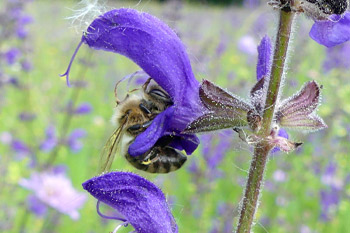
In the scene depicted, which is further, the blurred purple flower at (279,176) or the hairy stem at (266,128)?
the blurred purple flower at (279,176)

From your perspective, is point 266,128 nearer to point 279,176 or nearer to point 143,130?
point 143,130

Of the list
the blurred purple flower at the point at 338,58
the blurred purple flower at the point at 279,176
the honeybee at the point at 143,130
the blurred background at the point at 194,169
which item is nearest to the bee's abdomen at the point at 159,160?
the honeybee at the point at 143,130

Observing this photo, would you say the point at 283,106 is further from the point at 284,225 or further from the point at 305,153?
the point at 305,153

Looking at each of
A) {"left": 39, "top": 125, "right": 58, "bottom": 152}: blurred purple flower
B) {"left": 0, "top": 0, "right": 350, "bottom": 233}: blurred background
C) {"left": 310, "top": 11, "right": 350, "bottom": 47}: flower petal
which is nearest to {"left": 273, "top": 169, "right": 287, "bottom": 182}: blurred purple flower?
{"left": 0, "top": 0, "right": 350, "bottom": 233}: blurred background

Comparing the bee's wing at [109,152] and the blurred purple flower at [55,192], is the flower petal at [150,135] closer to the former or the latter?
the bee's wing at [109,152]

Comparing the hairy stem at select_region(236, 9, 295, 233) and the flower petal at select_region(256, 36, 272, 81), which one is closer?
the hairy stem at select_region(236, 9, 295, 233)

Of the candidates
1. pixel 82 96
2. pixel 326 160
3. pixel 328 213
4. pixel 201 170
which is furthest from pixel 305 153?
pixel 82 96

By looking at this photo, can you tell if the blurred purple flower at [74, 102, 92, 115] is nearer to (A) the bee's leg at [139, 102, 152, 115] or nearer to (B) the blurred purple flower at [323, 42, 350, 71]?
(A) the bee's leg at [139, 102, 152, 115]

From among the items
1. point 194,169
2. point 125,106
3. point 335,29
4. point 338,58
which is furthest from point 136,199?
point 338,58
